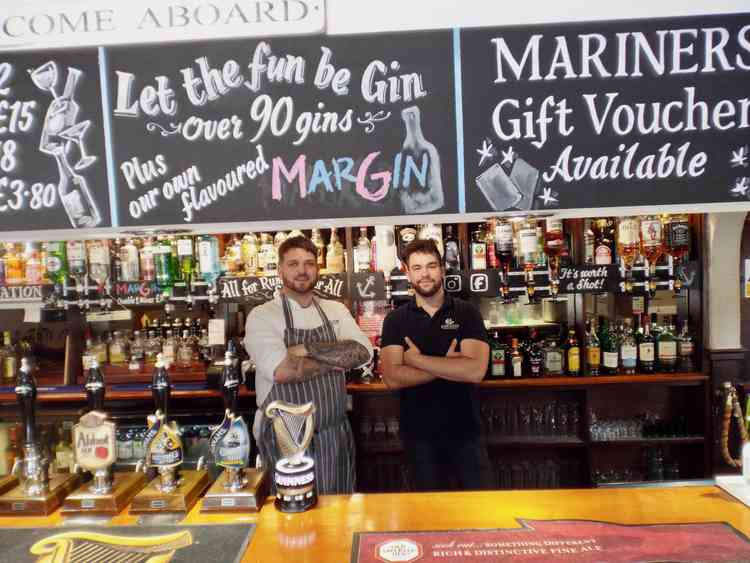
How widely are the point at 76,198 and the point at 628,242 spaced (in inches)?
129

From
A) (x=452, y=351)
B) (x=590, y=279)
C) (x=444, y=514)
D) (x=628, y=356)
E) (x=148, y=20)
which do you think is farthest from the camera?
(x=628, y=356)

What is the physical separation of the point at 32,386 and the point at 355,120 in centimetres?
136

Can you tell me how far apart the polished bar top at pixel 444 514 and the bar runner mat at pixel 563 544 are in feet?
0.15

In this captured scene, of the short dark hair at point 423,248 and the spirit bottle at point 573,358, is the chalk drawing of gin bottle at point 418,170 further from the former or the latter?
the spirit bottle at point 573,358

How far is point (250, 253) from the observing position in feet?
13.4

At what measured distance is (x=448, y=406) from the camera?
2.83 m

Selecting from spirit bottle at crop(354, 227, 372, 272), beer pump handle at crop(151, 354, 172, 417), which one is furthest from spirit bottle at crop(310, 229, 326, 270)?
beer pump handle at crop(151, 354, 172, 417)

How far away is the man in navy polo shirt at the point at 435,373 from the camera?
2781 millimetres

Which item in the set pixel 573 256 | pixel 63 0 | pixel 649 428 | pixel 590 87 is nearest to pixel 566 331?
pixel 573 256

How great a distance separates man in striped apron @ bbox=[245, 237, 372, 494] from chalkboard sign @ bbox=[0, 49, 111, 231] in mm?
1221

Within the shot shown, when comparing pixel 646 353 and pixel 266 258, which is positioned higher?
pixel 266 258

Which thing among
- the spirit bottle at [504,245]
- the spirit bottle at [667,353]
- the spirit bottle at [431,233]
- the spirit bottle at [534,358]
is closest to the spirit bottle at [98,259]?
the spirit bottle at [431,233]

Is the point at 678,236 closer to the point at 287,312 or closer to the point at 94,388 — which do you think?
the point at 287,312

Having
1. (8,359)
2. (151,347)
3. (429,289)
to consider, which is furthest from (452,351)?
(8,359)
